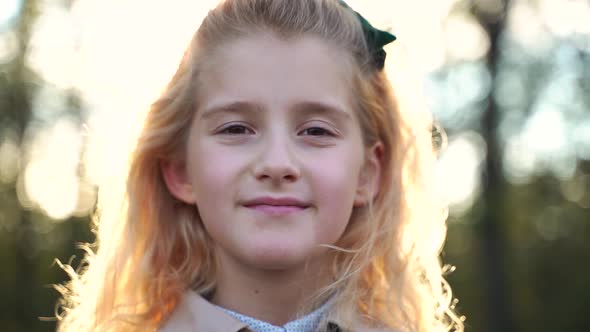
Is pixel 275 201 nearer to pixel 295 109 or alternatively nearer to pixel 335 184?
pixel 335 184

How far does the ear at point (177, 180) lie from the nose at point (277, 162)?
43cm

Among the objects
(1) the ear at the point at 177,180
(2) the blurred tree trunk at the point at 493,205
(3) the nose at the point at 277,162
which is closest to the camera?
(3) the nose at the point at 277,162

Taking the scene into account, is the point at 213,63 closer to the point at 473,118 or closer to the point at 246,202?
the point at 246,202

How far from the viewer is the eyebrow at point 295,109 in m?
2.86

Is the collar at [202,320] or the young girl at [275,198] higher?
the young girl at [275,198]

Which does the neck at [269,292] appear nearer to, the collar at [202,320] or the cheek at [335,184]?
the collar at [202,320]

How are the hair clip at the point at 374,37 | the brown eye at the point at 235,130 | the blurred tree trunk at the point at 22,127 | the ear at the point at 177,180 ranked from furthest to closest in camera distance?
the blurred tree trunk at the point at 22,127, the hair clip at the point at 374,37, the ear at the point at 177,180, the brown eye at the point at 235,130

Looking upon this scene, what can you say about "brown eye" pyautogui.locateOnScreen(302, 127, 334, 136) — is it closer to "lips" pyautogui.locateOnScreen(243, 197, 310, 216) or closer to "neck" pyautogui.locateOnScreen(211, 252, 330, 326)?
"lips" pyautogui.locateOnScreen(243, 197, 310, 216)

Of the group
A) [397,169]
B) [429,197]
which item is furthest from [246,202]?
[429,197]

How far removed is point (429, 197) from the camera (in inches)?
138

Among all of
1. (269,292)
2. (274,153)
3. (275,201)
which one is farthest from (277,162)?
(269,292)

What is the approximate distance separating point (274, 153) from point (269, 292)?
21.3 inches

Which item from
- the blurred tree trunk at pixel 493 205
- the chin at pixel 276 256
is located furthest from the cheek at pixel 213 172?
the blurred tree trunk at pixel 493 205

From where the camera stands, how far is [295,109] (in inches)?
113
